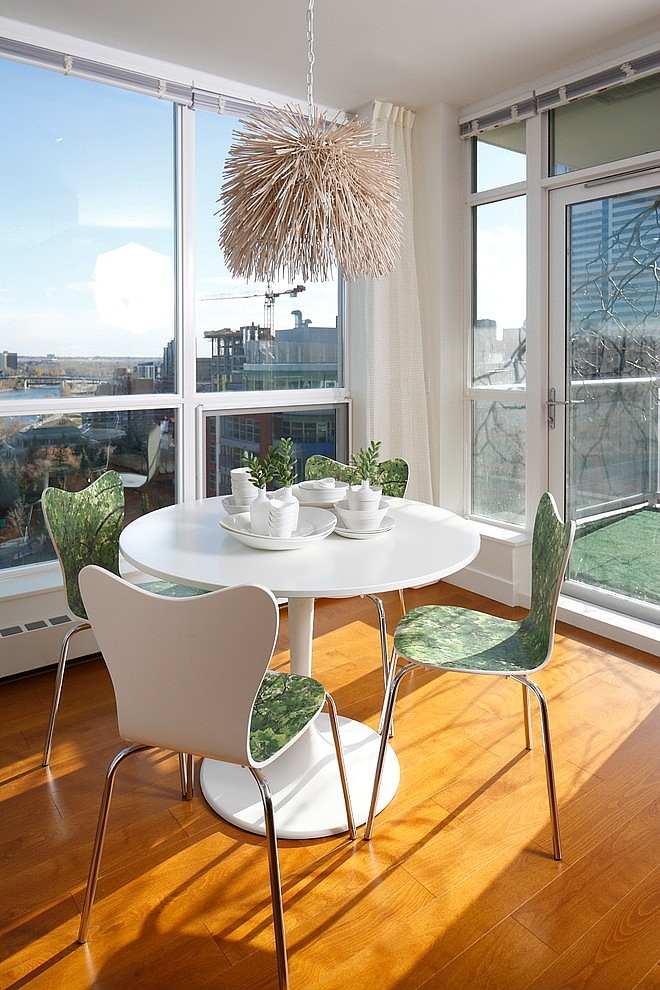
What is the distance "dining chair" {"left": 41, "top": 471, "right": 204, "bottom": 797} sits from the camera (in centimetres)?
233

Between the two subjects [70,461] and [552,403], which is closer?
[70,461]

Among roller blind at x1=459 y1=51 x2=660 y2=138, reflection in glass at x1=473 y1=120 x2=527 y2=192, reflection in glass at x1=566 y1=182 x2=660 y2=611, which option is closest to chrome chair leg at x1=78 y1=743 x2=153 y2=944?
reflection in glass at x1=566 y1=182 x2=660 y2=611

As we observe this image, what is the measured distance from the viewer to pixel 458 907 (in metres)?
1.73

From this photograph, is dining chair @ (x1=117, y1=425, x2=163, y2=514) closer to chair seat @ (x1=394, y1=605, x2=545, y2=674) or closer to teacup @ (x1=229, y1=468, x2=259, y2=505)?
teacup @ (x1=229, y1=468, x2=259, y2=505)

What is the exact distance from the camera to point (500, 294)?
3.92m

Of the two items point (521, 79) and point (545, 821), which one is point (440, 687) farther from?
point (521, 79)

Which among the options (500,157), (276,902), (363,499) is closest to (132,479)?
(363,499)

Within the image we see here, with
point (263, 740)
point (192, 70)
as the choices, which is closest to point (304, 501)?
point (263, 740)

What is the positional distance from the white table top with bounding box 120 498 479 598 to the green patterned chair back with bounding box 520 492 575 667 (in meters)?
0.21

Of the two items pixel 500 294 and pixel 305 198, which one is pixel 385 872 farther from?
pixel 500 294

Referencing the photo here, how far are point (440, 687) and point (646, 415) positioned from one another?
1529 mm

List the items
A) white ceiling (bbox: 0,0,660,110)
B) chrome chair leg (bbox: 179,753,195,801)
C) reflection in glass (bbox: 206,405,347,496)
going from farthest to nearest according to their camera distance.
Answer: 1. reflection in glass (bbox: 206,405,347,496)
2. white ceiling (bbox: 0,0,660,110)
3. chrome chair leg (bbox: 179,753,195,801)

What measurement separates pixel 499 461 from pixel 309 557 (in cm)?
229

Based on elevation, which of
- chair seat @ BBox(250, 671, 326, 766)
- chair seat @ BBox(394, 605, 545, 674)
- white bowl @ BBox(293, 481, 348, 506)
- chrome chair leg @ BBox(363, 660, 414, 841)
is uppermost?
white bowl @ BBox(293, 481, 348, 506)
